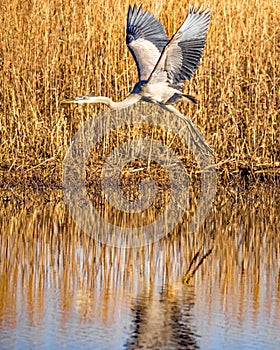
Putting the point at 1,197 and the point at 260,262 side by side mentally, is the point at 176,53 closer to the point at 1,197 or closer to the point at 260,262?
the point at 1,197

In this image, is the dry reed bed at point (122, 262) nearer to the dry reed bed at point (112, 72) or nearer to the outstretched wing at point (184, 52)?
the outstretched wing at point (184, 52)

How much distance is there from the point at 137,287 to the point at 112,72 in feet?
15.2

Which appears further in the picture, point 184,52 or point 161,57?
point 184,52

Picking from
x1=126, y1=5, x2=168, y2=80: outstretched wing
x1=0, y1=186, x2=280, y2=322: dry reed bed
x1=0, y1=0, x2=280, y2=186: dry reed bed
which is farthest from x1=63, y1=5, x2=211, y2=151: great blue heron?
x1=0, y1=186, x2=280, y2=322: dry reed bed

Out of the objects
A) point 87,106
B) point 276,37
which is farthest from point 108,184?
point 276,37

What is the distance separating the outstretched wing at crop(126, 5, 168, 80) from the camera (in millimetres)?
Result: 8109

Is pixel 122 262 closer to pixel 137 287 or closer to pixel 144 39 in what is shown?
pixel 137 287

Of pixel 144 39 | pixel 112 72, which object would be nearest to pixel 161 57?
pixel 144 39

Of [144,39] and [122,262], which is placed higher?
[144,39]

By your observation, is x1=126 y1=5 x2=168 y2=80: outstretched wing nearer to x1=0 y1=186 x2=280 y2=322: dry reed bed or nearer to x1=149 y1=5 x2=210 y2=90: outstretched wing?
x1=149 y1=5 x2=210 y2=90: outstretched wing

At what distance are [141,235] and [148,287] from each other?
4.56 feet

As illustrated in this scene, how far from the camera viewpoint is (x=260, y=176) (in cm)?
880

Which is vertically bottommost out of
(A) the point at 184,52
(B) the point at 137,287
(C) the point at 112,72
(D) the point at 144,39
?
(B) the point at 137,287

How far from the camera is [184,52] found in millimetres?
7656
